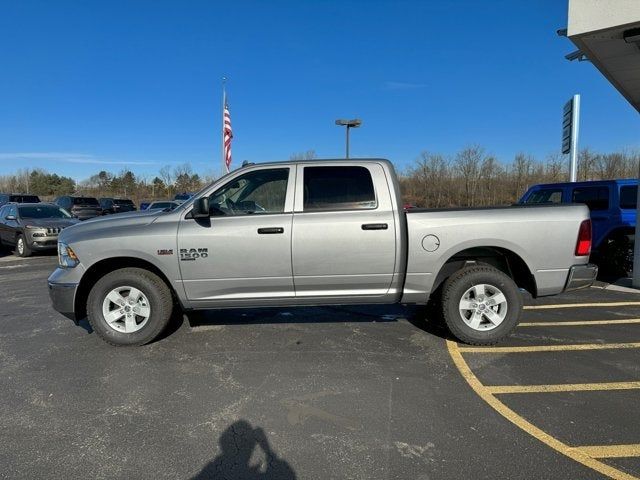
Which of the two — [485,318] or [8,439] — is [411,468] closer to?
[485,318]

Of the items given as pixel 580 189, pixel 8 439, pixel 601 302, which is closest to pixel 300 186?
pixel 8 439

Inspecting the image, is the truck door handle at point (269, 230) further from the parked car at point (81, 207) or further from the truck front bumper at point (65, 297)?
the parked car at point (81, 207)

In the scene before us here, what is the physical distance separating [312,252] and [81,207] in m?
23.2

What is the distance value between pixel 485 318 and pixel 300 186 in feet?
8.34

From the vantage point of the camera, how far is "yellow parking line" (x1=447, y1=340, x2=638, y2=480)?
2672mm

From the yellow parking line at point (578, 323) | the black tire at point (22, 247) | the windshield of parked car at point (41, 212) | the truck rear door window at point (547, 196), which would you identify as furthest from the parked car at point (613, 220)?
the windshield of parked car at point (41, 212)

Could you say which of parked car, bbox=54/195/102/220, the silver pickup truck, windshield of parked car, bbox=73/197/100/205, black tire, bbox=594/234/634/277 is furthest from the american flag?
windshield of parked car, bbox=73/197/100/205

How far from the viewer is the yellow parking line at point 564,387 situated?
376cm

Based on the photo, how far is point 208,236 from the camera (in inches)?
183

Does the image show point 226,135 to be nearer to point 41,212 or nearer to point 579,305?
point 41,212

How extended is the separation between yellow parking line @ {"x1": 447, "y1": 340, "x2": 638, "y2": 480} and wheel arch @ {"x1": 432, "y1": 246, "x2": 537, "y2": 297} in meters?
1.03

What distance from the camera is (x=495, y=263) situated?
5145 mm

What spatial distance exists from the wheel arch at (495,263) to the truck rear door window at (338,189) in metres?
1.12

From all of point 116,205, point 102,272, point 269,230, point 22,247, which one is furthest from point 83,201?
point 269,230
